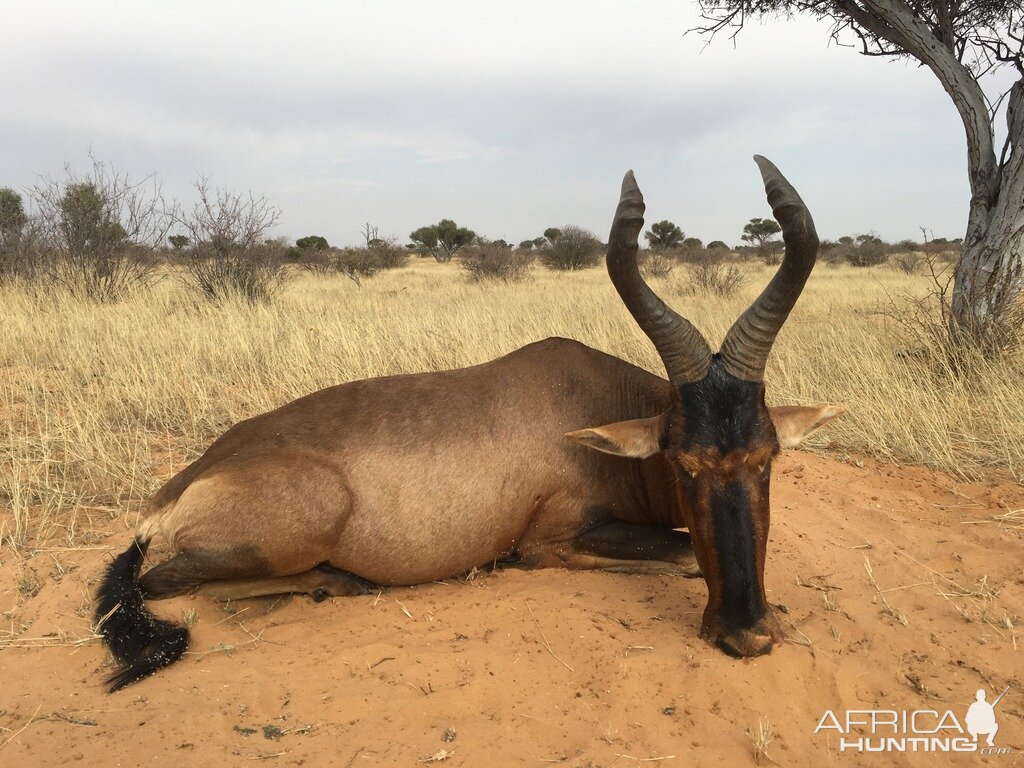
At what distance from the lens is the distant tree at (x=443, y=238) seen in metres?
55.0

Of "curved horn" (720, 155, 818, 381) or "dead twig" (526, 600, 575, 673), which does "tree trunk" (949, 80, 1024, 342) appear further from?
"dead twig" (526, 600, 575, 673)

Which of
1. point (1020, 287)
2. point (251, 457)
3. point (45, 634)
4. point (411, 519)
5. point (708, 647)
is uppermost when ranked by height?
point (1020, 287)

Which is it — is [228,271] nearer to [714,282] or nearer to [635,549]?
[714,282]

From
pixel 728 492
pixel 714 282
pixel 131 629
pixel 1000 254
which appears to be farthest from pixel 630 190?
pixel 714 282

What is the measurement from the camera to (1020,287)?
28.0ft

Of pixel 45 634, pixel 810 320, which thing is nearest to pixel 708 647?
pixel 45 634

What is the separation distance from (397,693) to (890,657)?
2.55 m

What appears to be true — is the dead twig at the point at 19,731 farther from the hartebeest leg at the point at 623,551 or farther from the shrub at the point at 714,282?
the shrub at the point at 714,282

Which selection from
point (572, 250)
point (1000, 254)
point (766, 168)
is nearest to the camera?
point (766, 168)

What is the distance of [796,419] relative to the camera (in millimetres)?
3947

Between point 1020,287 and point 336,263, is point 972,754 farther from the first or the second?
point 336,263

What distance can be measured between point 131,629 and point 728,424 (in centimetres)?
344

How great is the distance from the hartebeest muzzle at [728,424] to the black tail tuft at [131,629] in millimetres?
2905

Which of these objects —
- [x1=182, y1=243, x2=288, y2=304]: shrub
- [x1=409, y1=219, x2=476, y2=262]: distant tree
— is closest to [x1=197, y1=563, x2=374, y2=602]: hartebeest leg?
[x1=182, y1=243, x2=288, y2=304]: shrub
